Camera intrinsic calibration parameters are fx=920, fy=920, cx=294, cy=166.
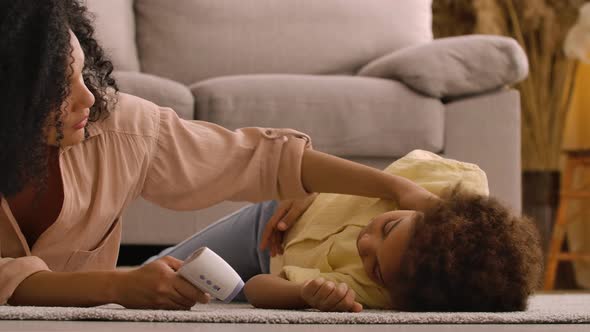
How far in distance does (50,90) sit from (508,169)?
1527 mm

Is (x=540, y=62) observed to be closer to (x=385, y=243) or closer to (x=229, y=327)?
(x=385, y=243)

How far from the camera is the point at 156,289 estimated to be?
100 centimetres

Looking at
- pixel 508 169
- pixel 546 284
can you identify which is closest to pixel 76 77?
pixel 508 169

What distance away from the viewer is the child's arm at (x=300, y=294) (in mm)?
1092

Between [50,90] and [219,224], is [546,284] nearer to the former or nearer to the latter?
[219,224]

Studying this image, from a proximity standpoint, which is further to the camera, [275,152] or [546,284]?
[546,284]

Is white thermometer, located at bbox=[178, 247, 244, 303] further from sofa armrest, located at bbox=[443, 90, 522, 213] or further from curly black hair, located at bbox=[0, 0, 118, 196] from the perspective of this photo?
sofa armrest, located at bbox=[443, 90, 522, 213]

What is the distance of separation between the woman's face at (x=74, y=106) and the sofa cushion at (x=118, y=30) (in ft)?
5.14

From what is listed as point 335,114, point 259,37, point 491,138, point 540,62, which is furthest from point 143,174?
point 540,62

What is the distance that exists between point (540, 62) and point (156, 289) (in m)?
3.01

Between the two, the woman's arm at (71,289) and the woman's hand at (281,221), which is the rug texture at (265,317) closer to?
the woman's arm at (71,289)

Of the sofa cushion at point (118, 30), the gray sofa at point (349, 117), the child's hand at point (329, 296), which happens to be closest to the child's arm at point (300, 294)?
the child's hand at point (329, 296)

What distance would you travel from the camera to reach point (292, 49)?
279 centimetres

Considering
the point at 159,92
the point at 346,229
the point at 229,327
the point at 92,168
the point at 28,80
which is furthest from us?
the point at 159,92
